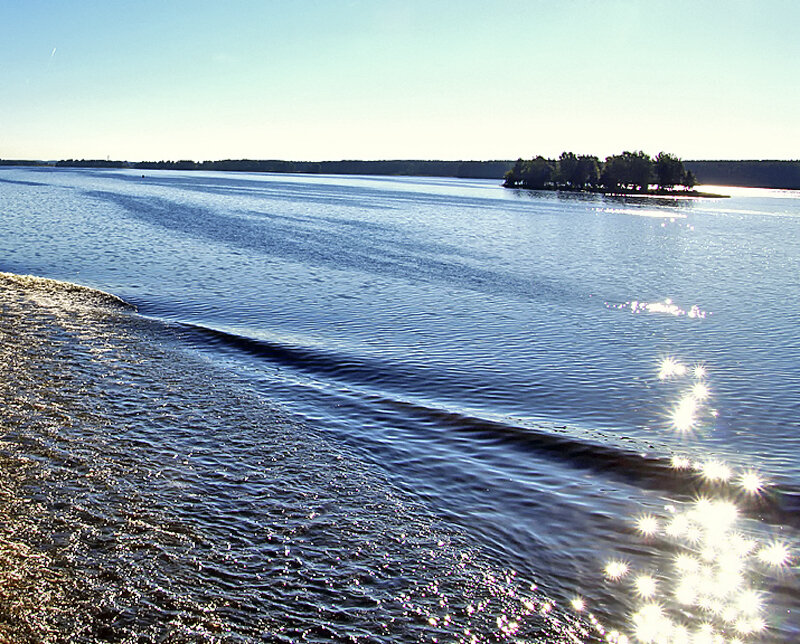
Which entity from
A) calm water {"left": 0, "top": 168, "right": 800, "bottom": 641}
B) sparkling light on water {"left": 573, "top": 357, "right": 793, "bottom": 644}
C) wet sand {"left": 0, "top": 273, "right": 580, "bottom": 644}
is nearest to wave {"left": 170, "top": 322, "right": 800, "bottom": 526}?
calm water {"left": 0, "top": 168, "right": 800, "bottom": 641}

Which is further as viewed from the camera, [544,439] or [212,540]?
[544,439]

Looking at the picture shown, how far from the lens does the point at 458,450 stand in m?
13.5

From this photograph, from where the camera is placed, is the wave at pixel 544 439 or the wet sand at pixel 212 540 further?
the wave at pixel 544 439

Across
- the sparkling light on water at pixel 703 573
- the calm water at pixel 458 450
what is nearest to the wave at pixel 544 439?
the calm water at pixel 458 450

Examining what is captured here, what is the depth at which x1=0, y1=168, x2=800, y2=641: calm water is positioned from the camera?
8383 mm

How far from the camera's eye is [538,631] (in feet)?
25.7

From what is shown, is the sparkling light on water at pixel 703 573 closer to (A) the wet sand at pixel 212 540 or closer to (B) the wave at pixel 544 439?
(B) the wave at pixel 544 439

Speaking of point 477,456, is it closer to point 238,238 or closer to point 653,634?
point 653,634

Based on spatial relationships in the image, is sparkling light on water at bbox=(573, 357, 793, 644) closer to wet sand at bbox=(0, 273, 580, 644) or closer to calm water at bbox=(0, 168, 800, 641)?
calm water at bbox=(0, 168, 800, 641)

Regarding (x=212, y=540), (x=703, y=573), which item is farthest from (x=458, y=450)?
(x=212, y=540)

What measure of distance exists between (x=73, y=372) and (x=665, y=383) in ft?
59.4

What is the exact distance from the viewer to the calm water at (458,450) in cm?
838

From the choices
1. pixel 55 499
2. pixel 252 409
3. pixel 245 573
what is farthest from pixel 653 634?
pixel 252 409

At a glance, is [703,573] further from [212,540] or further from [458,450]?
[212,540]
